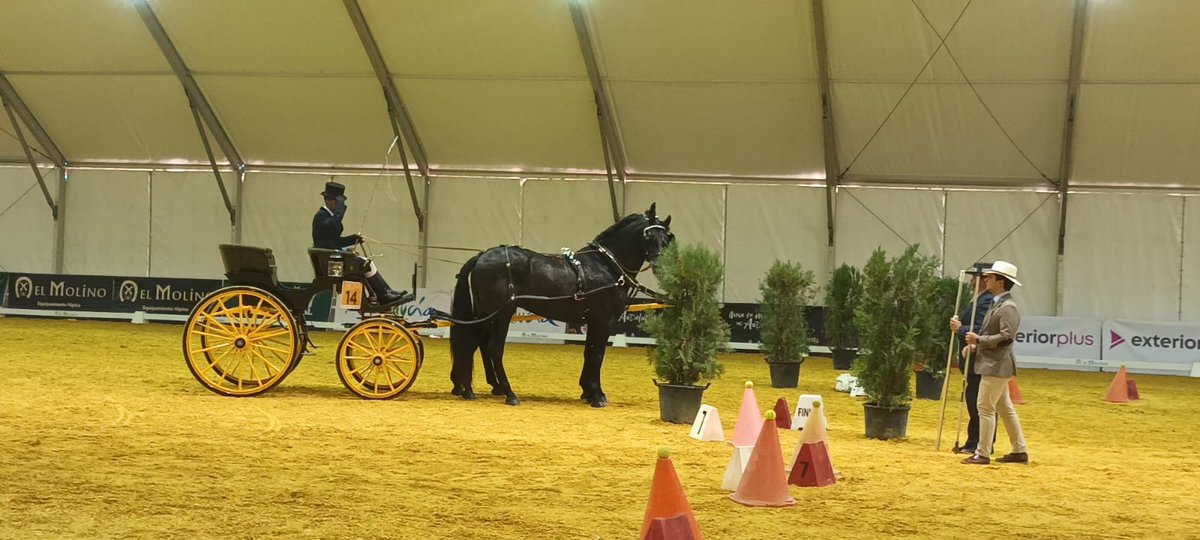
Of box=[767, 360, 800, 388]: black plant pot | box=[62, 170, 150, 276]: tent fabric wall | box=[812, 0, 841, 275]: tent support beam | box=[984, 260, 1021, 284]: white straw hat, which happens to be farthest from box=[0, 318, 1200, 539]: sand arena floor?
box=[62, 170, 150, 276]: tent fabric wall

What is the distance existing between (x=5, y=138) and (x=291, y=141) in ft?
21.8

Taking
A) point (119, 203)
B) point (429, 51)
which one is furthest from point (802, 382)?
point (119, 203)

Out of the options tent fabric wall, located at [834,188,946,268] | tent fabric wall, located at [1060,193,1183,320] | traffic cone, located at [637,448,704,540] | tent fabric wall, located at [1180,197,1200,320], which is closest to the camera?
traffic cone, located at [637,448,704,540]

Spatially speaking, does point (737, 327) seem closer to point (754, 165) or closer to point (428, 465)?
point (754, 165)

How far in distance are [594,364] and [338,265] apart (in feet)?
9.05

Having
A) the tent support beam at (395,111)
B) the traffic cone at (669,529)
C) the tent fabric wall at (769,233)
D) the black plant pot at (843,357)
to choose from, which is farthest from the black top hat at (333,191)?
the tent fabric wall at (769,233)

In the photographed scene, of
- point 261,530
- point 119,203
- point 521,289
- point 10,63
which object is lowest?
point 261,530

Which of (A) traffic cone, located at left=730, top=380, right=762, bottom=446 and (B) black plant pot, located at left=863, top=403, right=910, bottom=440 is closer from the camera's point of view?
(A) traffic cone, located at left=730, top=380, right=762, bottom=446

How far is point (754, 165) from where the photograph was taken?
72.9ft

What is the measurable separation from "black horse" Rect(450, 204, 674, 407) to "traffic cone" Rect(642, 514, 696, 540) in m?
6.51

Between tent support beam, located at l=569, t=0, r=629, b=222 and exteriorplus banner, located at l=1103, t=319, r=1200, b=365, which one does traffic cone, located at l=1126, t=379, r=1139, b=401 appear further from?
tent support beam, located at l=569, t=0, r=629, b=222

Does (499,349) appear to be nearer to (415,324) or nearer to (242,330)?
(415,324)

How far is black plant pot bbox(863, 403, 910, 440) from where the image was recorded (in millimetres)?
9750

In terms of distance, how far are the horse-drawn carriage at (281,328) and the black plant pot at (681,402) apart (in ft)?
8.09
